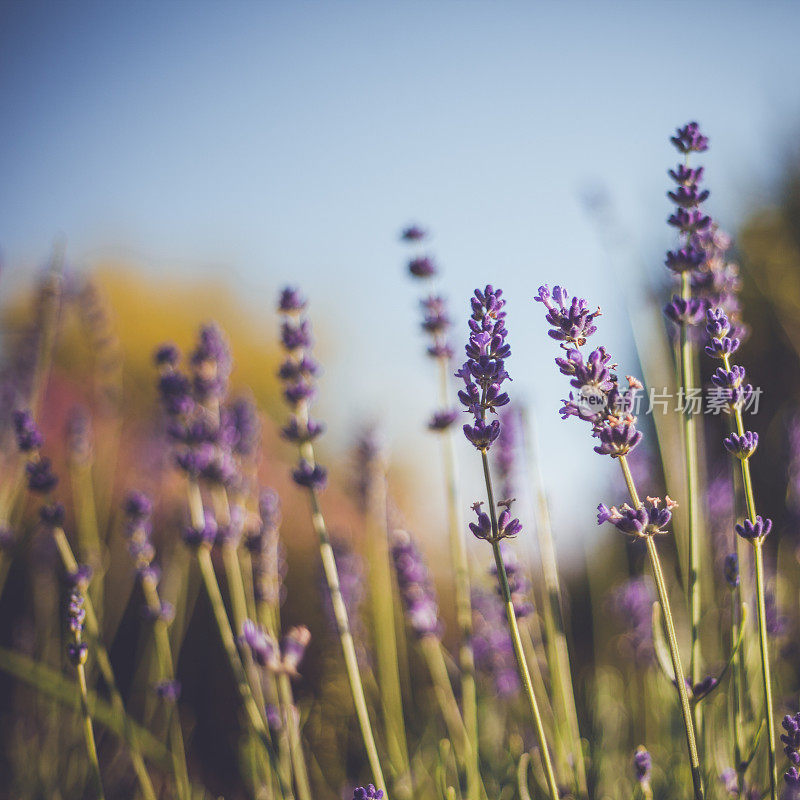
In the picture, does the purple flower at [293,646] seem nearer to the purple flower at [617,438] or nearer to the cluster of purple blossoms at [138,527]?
the cluster of purple blossoms at [138,527]

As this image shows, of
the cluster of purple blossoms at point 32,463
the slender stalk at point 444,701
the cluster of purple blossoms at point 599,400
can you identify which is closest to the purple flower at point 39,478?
the cluster of purple blossoms at point 32,463

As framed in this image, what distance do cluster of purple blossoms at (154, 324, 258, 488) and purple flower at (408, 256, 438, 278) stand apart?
593 millimetres

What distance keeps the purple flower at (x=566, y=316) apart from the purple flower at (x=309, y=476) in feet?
2.11

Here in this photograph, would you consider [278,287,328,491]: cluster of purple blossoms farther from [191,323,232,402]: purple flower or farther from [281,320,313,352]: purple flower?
[191,323,232,402]: purple flower

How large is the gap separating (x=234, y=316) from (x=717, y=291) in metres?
7.99

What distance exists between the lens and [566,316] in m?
1.04

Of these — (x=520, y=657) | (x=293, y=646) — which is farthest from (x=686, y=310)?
(x=293, y=646)

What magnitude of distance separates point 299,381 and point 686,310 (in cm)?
87

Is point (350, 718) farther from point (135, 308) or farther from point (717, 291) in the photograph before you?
point (135, 308)

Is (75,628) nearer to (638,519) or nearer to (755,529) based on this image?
(638,519)

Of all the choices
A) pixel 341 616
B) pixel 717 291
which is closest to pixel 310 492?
pixel 341 616

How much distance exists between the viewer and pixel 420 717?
2.65 m

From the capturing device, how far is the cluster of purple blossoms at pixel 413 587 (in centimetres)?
175

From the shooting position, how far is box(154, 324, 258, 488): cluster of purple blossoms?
5.73 feet
